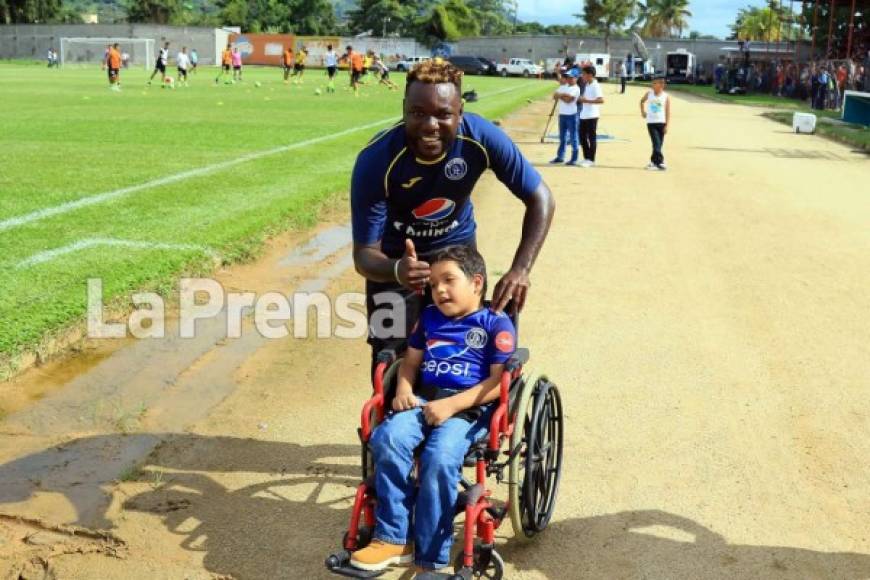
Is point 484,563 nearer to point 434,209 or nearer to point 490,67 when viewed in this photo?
point 434,209

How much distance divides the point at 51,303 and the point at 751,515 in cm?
509

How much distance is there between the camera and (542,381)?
4.39 metres

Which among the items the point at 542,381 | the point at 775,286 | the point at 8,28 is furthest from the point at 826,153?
the point at 8,28

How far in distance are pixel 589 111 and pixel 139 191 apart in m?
8.95

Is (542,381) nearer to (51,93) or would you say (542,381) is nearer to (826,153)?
(826,153)

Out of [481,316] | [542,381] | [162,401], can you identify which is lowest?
[162,401]

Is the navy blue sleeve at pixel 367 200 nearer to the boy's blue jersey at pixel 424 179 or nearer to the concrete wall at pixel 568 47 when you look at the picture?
the boy's blue jersey at pixel 424 179

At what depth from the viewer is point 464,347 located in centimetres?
421

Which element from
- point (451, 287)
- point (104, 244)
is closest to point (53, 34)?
point (104, 244)

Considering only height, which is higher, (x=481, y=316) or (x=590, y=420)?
(x=481, y=316)

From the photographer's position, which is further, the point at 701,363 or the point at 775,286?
the point at 775,286

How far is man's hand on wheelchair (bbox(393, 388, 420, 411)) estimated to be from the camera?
4.09 metres

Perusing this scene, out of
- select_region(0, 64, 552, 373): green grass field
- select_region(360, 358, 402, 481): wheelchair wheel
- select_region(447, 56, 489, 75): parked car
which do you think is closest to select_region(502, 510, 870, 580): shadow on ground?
select_region(360, 358, 402, 481): wheelchair wheel

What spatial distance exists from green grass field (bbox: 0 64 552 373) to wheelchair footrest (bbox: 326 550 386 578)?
3461 mm
